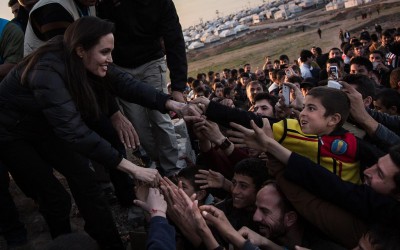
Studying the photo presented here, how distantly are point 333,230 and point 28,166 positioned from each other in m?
2.41

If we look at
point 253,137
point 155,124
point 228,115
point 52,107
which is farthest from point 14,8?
point 253,137

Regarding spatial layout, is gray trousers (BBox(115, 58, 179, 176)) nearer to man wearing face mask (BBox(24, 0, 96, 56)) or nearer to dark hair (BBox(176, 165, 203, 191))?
dark hair (BBox(176, 165, 203, 191))

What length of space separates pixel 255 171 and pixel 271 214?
0.48 metres

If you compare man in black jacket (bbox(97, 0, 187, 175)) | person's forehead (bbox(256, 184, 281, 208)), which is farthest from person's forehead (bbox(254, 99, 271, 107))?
person's forehead (bbox(256, 184, 281, 208))

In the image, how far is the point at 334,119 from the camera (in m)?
2.97

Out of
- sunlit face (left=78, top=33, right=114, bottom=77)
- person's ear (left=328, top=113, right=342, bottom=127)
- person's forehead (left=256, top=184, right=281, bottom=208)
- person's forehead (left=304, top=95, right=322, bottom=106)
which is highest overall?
sunlit face (left=78, top=33, right=114, bottom=77)

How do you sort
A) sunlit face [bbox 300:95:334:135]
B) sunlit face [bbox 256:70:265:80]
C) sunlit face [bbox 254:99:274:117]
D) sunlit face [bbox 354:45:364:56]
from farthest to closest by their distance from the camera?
sunlit face [bbox 256:70:265:80]
sunlit face [bbox 354:45:364:56]
sunlit face [bbox 254:99:274:117]
sunlit face [bbox 300:95:334:135]

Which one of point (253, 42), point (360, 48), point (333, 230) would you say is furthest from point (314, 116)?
point (253, 42)

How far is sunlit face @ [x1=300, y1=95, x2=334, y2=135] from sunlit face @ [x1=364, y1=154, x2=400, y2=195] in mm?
690

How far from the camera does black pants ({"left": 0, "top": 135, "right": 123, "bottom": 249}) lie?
310cm

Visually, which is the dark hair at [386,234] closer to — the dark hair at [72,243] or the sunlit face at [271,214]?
the sunlit face at [271,214]

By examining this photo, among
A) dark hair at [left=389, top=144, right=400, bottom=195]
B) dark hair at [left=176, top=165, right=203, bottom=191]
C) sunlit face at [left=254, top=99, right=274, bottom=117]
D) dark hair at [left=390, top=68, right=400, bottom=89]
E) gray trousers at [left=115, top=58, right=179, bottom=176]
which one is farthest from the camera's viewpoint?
dark hair at [left=390, top=68, right=400, bottom=89]

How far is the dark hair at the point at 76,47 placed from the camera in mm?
2686

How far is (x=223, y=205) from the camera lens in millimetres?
3279
